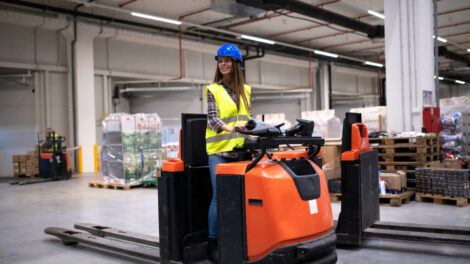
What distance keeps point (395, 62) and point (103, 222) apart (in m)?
6.91

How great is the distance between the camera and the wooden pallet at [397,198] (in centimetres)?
694

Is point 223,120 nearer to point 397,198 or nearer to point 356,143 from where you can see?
point 356,143

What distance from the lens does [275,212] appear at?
8.67ft

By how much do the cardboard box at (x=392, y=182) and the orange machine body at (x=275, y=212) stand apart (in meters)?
4.89

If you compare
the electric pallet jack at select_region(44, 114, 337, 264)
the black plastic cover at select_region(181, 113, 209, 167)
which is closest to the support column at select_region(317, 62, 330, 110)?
the black plastic cover at select_region(181, 113, 209, 167)

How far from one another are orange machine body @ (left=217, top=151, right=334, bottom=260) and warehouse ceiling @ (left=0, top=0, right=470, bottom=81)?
930 centimetres

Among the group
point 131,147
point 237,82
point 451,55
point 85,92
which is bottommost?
point 131,147

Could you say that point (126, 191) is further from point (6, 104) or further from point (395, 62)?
point (6, 104)

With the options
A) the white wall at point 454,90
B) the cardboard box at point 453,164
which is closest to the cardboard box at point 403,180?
the cardboard box at point 453,164

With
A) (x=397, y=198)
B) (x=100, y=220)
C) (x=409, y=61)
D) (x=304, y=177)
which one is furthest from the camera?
(x=409, y=61)

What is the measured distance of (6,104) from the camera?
16.4m

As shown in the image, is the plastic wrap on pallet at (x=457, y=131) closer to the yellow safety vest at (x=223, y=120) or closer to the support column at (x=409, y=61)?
the support column at (x=409, y=61)

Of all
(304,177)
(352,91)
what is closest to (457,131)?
(304,177)

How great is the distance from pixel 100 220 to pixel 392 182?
4862 millimetres
